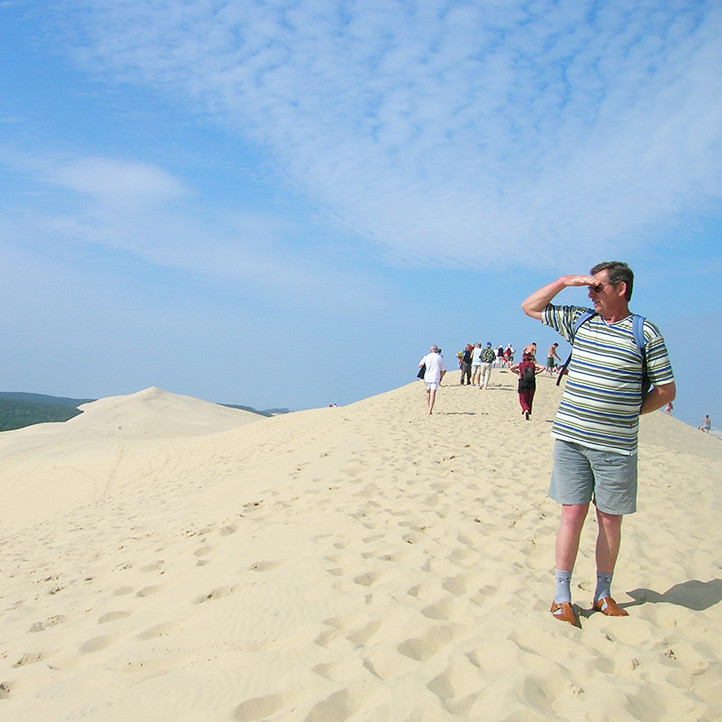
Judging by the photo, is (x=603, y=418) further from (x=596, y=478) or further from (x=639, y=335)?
(x=639, y=335)

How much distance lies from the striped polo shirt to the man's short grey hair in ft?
0.58

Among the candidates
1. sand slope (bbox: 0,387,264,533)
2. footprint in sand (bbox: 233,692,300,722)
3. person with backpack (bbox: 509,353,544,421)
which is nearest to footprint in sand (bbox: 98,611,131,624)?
footprint in sand (bbox: 233,692,300,722)

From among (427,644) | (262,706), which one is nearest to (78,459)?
(427,644)

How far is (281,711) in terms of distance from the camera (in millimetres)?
2514

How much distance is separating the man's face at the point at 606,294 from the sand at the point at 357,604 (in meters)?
1.86

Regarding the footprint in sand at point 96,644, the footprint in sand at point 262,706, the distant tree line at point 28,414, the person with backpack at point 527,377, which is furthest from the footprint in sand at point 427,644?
the distant tree line at point 28,414

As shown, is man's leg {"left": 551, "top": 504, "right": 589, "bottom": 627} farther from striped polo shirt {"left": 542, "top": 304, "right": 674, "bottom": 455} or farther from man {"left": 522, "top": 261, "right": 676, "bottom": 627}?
striped polo shirt {"left": 542, "top": 304, "right": 674, "bottom": 455}

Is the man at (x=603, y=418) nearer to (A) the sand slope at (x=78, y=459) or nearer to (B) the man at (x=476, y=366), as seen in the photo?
(A) the sand slope at (x=78, y=459)

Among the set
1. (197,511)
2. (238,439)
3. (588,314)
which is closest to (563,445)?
(588,314)

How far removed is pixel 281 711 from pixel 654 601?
272 cm

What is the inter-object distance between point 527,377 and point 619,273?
42.1ft

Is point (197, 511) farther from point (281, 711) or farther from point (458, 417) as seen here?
point (458, 417)

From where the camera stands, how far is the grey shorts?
11.4 feet

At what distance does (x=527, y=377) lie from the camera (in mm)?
15945
